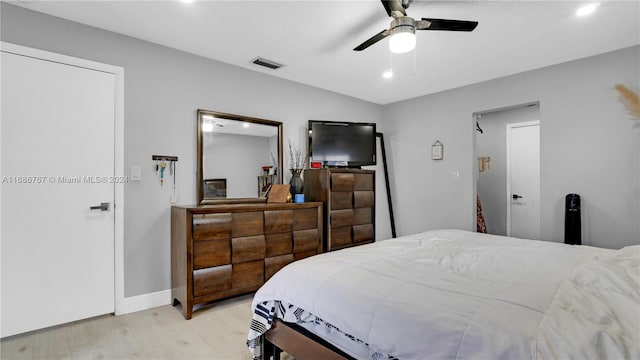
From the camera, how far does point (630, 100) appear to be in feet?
9.53

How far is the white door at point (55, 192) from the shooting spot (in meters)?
2.21

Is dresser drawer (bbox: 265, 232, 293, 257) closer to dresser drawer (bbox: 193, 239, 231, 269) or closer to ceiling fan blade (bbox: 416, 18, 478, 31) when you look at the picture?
dresser drawer (bbox: 193, 239, 231, 269)

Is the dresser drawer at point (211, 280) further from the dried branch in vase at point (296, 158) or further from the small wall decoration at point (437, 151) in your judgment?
the small wall decoration at point (437, 151)

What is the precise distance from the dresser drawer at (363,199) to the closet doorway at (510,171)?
1.55 m

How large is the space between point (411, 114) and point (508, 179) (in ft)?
5.99

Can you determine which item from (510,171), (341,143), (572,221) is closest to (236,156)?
(341,143)

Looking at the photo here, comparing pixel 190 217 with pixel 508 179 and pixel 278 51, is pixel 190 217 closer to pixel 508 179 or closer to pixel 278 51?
pixel 278 51

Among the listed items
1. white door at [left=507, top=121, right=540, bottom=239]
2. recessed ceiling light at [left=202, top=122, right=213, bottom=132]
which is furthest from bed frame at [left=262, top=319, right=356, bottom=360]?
white door at [left=507, top=121, right=540, bottom=239]

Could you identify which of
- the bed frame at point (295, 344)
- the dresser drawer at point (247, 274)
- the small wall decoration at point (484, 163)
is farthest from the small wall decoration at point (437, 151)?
the bed frame at point (295, 344)

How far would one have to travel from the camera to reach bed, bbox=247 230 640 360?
0.87m

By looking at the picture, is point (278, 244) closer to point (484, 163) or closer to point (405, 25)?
point (405, 25)

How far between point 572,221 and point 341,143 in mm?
2595

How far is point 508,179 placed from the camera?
480cm

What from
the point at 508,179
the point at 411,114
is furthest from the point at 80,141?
the point at 508,179
